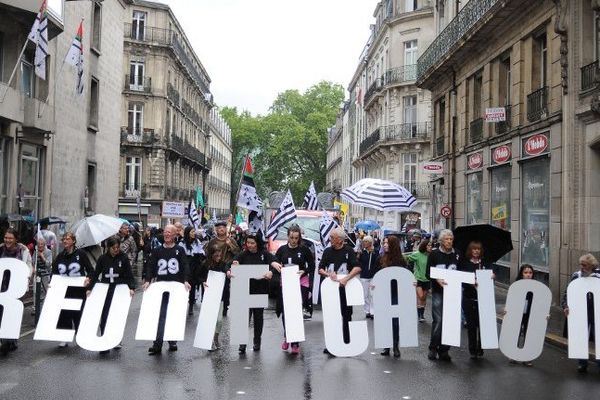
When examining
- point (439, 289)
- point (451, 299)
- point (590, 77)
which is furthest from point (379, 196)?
point (451, 299)

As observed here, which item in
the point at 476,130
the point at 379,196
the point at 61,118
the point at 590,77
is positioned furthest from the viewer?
the point at 476,130

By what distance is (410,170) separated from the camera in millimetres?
44375

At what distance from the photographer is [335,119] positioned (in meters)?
87.2

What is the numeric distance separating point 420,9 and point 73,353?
38.3m

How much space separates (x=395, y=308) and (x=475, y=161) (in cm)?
1593

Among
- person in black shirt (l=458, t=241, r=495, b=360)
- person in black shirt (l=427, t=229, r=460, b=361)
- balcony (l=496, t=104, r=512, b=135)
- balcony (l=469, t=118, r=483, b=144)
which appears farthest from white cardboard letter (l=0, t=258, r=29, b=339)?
balcony (l=469, t=118, r=483, b=144)

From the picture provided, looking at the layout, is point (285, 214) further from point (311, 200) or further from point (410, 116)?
point (410, 116)

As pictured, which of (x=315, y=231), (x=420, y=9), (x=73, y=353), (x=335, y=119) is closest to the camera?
(x=73, y=353)

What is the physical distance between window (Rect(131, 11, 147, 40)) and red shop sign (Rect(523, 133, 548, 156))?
36913 millimetres

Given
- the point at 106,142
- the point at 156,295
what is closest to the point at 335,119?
the point at 106,142

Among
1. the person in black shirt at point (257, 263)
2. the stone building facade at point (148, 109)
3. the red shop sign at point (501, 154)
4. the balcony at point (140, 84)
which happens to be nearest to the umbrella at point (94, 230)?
the person in black shirt at point (257, 263)

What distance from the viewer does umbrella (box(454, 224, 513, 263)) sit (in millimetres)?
10672

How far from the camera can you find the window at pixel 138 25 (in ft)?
164

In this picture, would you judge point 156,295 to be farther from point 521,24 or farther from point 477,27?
point 477,27
